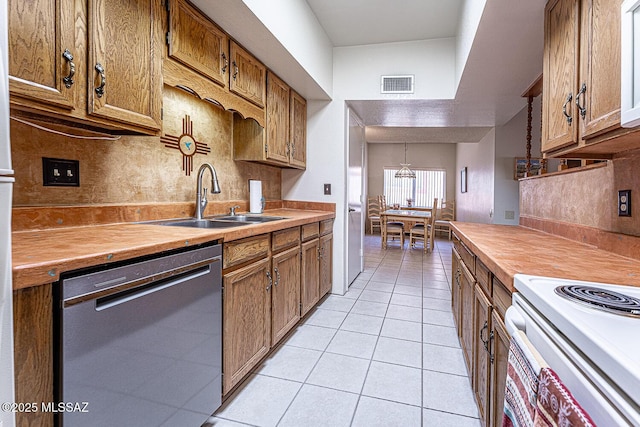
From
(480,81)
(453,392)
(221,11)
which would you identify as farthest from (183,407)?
(480,81)

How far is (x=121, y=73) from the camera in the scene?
1.35 metres

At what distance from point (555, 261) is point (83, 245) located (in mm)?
1665

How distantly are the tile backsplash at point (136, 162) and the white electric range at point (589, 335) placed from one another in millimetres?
1803

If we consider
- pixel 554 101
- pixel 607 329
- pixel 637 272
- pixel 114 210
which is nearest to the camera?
pixel 607 329

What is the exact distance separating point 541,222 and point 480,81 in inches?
51.6

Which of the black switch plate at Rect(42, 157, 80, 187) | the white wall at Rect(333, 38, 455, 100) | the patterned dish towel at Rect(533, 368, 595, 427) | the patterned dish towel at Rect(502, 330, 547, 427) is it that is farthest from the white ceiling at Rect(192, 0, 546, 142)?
the patterned dish towel at Rect(533, 368, 595, 427)

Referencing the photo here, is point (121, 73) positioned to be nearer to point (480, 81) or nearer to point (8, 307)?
point (8, 307)

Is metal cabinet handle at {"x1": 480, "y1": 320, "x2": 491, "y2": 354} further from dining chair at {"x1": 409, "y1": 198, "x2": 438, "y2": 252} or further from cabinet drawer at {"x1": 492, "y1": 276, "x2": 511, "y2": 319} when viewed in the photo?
dining chair at {"x1": 409, "y1": 198, "x2": 438, "y2": 252}

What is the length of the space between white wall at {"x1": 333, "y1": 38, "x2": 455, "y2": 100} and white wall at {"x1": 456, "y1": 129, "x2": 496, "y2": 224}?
209 cm

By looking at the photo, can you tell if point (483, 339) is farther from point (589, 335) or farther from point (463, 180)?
point (463, 180)

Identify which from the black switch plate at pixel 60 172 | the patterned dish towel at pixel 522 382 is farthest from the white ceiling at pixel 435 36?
the patterned dish towel at pixel 522 382

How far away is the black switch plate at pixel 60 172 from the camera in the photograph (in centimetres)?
136

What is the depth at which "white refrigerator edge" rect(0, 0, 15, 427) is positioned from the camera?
66 centimetres

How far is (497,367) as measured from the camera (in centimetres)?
117
